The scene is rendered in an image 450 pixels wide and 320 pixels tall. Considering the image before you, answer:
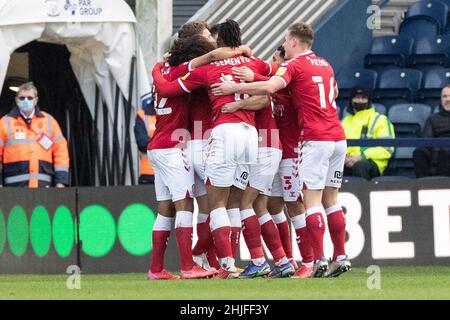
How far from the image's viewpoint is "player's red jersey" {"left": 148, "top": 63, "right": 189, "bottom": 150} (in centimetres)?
1270

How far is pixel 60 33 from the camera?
1633cm

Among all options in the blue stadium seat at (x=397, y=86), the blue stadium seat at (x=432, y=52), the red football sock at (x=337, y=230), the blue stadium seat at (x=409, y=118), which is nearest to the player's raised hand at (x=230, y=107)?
the red football sock at (x=337, y=230)

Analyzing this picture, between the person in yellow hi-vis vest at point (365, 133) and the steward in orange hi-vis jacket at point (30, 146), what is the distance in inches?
125

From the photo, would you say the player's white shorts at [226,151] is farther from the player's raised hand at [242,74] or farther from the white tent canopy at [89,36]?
the white tent canopy at [89,36]

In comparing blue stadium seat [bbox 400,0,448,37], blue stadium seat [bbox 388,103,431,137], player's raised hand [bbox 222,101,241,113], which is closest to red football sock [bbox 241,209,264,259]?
player's raised hand [bbox 222,101,241,113]

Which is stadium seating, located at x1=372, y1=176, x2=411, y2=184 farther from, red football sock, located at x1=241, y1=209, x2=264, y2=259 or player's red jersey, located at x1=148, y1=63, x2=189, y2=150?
player's red jersey, located at x1=148, y1=63, x2=189, y2=150

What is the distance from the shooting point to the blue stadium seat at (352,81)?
18188mm

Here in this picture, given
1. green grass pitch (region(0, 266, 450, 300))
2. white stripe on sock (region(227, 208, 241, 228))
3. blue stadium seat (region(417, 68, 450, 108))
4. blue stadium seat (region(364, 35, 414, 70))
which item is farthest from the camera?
blue stadium seat (region(364, 35, 414, 70))

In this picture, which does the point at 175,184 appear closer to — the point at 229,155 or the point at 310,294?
the point at 229,155

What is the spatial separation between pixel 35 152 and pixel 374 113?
3819 mm

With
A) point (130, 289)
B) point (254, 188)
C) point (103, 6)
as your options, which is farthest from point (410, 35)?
point (130, 289)

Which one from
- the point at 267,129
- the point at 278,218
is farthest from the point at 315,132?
the point at 278,218

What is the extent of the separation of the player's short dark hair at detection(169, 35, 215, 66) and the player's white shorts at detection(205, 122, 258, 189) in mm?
756

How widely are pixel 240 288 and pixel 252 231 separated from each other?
5.15 feet
